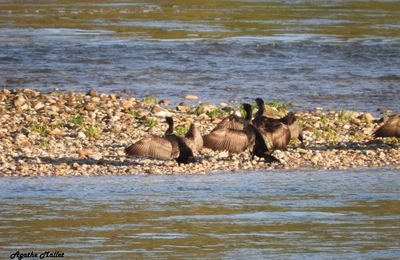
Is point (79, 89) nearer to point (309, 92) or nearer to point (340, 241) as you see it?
point (309, 92)

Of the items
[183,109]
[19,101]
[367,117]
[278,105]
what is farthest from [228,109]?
[19,101]

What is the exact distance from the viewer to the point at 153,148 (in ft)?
45.2

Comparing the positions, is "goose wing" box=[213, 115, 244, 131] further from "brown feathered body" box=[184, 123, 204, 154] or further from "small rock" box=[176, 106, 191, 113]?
"small rock" box=[176, 106, 191, 113]

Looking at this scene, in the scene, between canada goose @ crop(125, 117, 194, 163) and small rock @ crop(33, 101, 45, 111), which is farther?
small rock @ crop(33, 101, 45, 111)

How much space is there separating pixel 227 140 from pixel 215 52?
14852 millimetres

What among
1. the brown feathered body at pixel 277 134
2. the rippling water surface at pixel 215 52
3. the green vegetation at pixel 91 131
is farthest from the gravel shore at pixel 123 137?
the rippling water surface at pixel 215 52

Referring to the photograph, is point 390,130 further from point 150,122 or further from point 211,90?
point 211,90

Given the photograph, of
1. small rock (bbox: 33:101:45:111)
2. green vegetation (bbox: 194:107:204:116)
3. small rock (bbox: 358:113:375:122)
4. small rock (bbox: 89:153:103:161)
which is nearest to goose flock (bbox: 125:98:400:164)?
small rock (bbox: 89:153:103:161)

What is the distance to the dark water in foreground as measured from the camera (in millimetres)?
9086

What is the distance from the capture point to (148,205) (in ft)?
36.4

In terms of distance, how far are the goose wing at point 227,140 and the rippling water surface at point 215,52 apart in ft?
20.2

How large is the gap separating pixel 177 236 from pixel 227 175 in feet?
11.7

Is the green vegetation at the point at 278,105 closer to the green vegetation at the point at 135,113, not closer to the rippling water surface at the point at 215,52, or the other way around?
the rippling water surface at the point at 215,52

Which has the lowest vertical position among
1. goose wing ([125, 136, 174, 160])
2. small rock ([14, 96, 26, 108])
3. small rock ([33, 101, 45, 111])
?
small rock ([14, 96, 26, 108])
